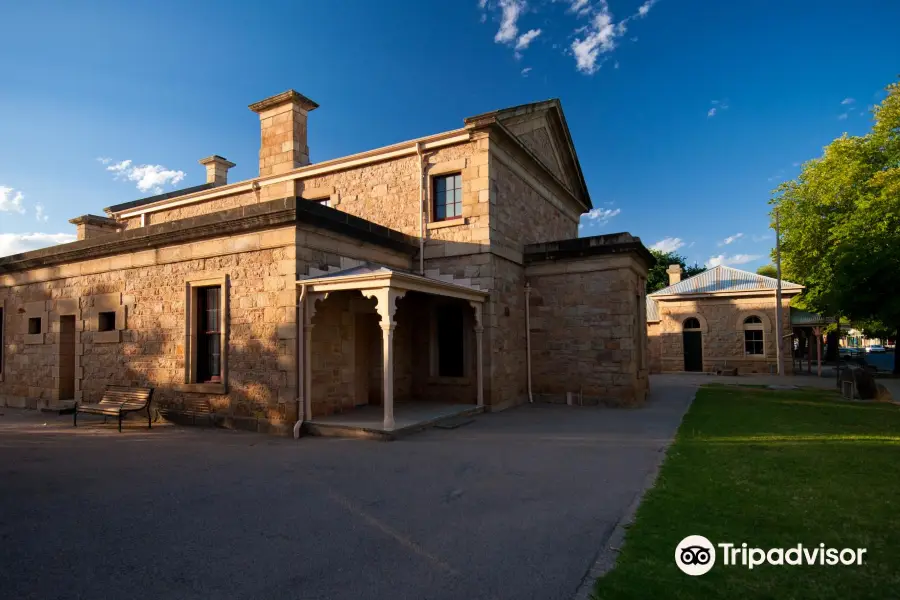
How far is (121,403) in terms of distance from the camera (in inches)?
363

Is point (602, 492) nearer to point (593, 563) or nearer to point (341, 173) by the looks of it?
point (593, 563)

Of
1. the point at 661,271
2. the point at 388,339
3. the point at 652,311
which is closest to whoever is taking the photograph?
the point at 388,339

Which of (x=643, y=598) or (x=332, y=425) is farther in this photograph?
(x=332, y=425)

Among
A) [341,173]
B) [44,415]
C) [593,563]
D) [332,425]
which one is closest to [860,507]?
[593,563]

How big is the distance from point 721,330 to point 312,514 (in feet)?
71.3

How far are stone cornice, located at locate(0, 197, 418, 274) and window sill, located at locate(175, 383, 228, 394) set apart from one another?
278cm

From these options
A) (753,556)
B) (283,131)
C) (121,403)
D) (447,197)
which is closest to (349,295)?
(447,197)

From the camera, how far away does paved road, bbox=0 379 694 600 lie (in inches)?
129

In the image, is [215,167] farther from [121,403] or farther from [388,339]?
[388,339]

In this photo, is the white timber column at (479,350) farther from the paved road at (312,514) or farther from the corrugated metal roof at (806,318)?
the corrugated metal roof at (806,318)

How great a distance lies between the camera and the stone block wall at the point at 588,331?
11.5 meters

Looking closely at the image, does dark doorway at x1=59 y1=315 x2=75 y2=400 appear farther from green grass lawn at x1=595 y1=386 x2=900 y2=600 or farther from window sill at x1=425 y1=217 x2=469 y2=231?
green grass lawn at x1=595 y1=386 x2=900 y2=600

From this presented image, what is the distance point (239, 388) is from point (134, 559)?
17.6 feet

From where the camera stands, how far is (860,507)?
14.3 ft
